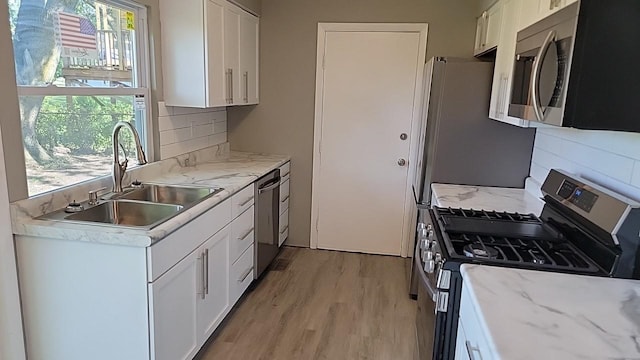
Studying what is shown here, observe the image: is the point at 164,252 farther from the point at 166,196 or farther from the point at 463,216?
the point at 463,216

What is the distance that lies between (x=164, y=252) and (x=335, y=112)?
242 cm

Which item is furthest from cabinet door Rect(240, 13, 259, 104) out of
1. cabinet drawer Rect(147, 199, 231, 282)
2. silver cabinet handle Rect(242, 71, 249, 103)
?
cabinet drawer Rect(147, 199, 231, 282)

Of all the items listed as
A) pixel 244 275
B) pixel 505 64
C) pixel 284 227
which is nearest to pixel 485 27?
pixel 505 64

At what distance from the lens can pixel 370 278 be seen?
143 inches

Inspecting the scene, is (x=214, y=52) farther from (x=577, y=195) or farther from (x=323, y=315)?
(x=577, y=195)

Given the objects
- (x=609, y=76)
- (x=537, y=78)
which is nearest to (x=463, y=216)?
(x=537, y=78)

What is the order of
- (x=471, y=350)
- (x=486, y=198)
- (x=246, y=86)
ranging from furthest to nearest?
1. (x=246, y=86)
2. (x=486, y=198)
3. (x=471, y=350)

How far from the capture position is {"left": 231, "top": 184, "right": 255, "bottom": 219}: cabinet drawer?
9.02 ft

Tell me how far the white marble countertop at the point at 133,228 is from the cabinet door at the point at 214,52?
516mm

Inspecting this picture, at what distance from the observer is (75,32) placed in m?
2.24

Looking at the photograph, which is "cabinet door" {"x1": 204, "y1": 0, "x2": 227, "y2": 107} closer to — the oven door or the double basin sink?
the double basin sink

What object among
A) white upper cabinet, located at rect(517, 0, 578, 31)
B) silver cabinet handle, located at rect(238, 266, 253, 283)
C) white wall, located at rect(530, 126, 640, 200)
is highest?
white upper cabinet, located at rect(517, 0, 578, 31)

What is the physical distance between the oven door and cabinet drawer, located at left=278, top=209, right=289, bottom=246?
6.46ft

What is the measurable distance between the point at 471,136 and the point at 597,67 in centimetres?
157
